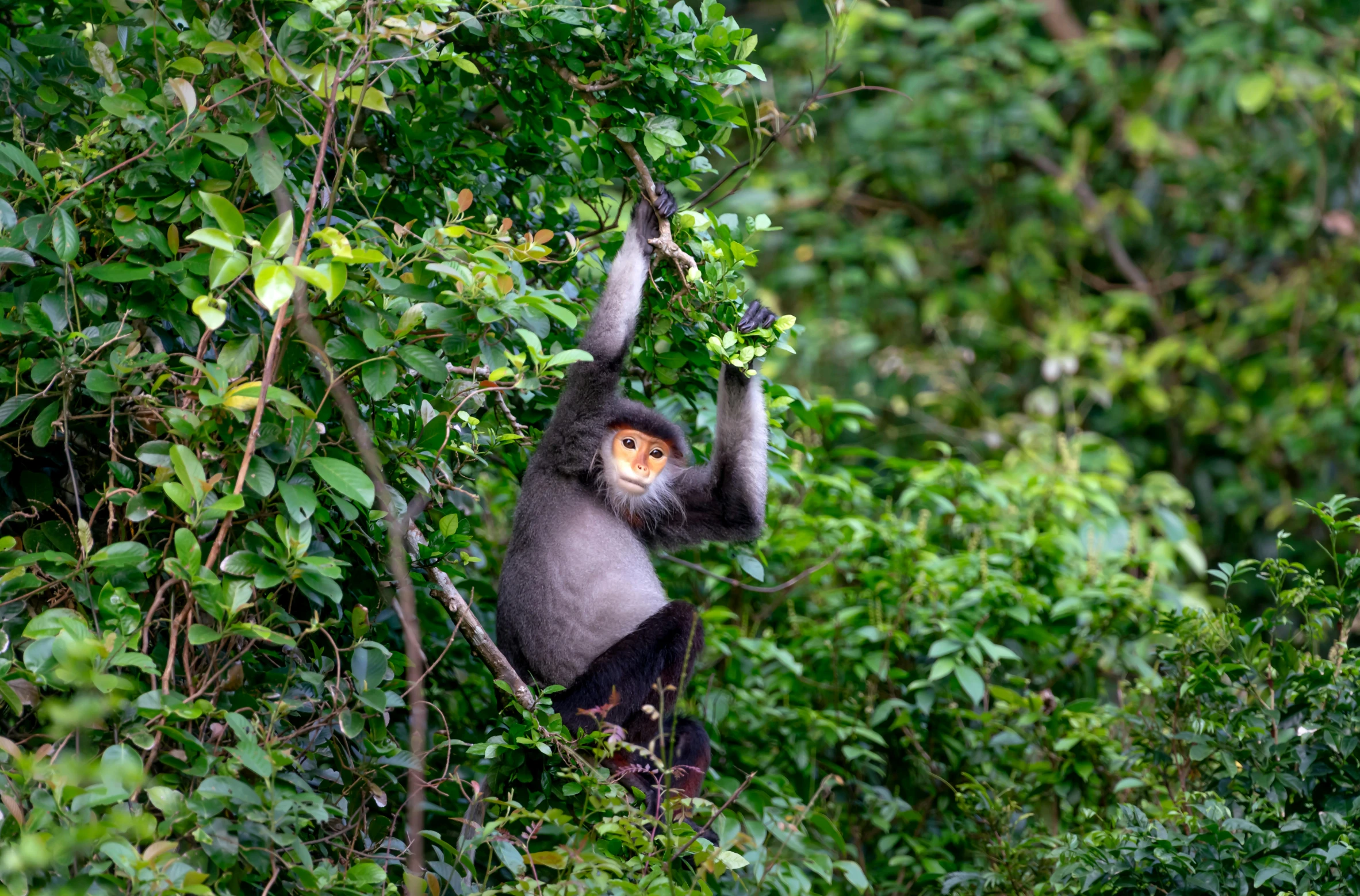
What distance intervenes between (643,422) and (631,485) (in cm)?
19

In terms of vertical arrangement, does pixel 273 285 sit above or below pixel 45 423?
above

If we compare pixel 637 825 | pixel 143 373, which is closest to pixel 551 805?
pixel 637 825

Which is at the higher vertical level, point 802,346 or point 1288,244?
point 1288,244

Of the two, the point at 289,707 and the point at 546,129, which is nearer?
the point at 289,707

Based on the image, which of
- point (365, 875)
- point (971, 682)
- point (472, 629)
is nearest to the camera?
point (365, 875)

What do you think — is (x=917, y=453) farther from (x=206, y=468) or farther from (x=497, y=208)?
(x=206, y=468)

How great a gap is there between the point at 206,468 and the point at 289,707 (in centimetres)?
53

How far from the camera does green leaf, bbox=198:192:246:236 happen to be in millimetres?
2338

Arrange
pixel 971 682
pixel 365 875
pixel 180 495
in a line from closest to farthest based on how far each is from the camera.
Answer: pixel 180 495 → pixel 365 875 → pixel 971 682

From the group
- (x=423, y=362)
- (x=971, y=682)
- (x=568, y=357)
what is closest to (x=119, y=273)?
(x=423, y=362)

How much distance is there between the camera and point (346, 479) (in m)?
2.45

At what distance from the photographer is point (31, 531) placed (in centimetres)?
272

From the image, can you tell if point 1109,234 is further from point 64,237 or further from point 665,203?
point 64,237

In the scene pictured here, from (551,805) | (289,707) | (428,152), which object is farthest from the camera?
(428,152)
